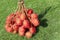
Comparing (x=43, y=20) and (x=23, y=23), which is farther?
(x=43, y=20)

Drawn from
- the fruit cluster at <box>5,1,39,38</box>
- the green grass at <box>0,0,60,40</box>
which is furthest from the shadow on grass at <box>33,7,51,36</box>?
the fruit cluster at <box>5,1,39,38</box>

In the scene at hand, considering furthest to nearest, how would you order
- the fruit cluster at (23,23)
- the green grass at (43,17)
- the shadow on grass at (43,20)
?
the shadow on grass at (43,20) → the green grass at (43,17) → the fruit cluster at (23,23)

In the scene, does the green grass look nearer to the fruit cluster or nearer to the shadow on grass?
the shadow on grass

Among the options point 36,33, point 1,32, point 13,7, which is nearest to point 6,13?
point 13,7

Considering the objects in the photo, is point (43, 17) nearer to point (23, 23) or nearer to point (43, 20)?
point (43, 20)

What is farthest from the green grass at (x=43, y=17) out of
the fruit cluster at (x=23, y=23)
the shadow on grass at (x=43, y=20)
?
the fruit cluster at (x=23, y=23)

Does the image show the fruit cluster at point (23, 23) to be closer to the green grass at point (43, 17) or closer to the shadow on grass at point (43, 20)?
the green grass at point (43, 17)

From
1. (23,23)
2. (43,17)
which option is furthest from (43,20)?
(23,23)
